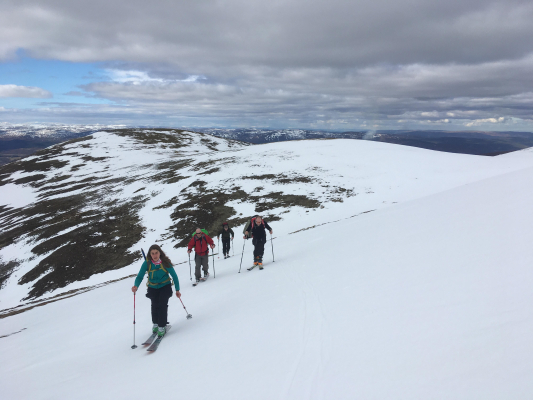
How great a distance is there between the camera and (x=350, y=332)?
539cm

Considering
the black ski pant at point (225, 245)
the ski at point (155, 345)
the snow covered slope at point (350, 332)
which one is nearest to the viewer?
the snow covered slope at point (350, 332)

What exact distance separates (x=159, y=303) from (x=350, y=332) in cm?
574

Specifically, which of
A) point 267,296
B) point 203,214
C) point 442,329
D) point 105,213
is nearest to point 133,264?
point 203,214

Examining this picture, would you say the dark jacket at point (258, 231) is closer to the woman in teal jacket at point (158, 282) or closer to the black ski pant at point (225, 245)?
the woman in teal jacket at point (158, 282)

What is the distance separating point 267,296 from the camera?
896cm

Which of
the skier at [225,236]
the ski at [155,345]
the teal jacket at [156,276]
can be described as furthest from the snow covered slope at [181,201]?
the ski at [155,345]

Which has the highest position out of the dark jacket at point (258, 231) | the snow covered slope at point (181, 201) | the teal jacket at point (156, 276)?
the teal jacket at point (156, 276)

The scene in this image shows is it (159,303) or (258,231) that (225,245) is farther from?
(159,303)

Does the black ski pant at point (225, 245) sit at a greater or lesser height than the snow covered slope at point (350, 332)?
lesser

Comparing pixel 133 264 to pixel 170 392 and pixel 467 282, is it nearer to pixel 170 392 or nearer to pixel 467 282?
pixel 170 392

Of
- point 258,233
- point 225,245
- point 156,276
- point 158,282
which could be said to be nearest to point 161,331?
point 158,282

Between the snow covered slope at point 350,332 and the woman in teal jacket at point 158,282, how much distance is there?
2.06ft

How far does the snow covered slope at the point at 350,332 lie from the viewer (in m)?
3.75

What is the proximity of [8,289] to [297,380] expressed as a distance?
34774 millimetres
